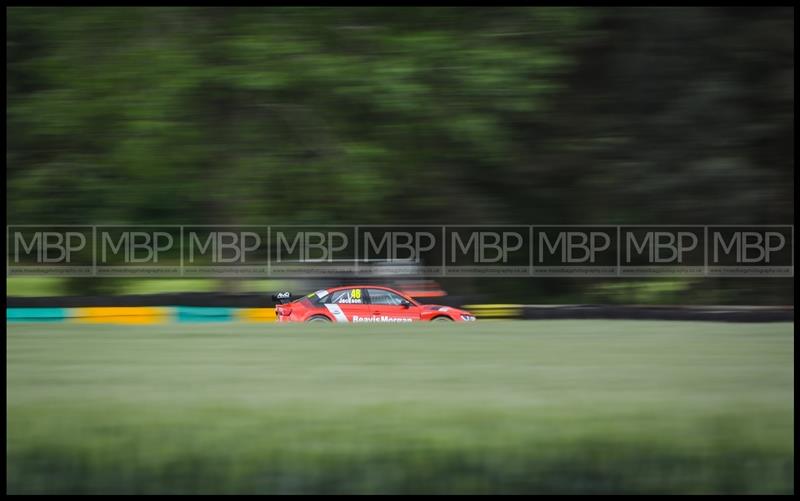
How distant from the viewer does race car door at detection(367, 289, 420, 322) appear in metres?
4.97

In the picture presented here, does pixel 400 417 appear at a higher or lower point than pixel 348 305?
lower

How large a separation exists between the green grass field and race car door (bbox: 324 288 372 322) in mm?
941

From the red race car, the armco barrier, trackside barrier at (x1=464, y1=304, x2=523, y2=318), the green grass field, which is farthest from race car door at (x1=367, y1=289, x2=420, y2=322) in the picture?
the green grass field

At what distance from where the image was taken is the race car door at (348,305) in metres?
5.07

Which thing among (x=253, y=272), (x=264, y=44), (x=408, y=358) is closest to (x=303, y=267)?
(x=253, y=272)

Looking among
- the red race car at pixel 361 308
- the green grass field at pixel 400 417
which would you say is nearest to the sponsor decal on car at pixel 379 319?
the red race car at pixel 361 308

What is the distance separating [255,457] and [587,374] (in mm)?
1432

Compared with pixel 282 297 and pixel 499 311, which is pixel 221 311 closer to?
pixel 282 297

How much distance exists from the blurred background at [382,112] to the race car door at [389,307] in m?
0.85

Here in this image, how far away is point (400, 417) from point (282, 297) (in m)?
1.65

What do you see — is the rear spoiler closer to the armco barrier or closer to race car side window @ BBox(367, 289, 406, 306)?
the armco barrier

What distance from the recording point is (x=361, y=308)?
17.0 feet

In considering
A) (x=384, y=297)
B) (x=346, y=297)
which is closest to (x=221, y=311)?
(x=346, y=297)

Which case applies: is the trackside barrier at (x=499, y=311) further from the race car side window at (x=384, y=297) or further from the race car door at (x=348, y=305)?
the race car door at (x=348, y=305)
